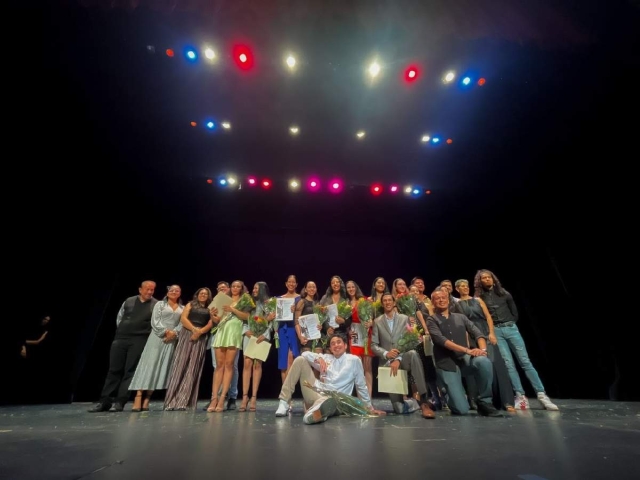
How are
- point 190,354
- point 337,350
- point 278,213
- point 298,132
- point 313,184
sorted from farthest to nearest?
point 278,213 → point 313,184 → point 298,132 → point 190,354 → point 337,350

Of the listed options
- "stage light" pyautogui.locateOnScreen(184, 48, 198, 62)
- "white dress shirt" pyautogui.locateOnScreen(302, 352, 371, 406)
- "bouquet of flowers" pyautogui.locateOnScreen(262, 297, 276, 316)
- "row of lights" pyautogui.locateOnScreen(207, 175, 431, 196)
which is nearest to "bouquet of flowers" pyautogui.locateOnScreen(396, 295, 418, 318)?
"white dress shirt" pyautogui.locateOnScreen(302, 352, 371, 406)

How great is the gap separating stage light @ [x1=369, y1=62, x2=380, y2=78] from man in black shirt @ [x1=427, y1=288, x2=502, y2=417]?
3.35m

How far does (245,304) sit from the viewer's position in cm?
410

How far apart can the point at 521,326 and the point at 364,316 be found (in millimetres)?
4420

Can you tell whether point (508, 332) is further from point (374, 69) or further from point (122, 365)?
point (122, 365)

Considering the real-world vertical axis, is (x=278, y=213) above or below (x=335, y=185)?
below

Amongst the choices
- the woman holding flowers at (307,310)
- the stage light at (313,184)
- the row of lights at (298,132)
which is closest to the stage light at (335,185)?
the stage light at (313,184)

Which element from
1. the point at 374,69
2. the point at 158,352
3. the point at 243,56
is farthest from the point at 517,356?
the point at 243,56

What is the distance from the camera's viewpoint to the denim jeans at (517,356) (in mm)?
3731

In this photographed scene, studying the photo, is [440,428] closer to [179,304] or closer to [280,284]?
[179,304]

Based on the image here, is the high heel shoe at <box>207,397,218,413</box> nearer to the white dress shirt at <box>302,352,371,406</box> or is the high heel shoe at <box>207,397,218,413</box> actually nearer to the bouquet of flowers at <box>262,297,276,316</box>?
the bouquet of flowers at <box>262,297,276,316</box>

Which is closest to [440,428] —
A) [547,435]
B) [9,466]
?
[547,435]

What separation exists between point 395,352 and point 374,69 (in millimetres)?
3976

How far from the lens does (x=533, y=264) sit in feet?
20.3
